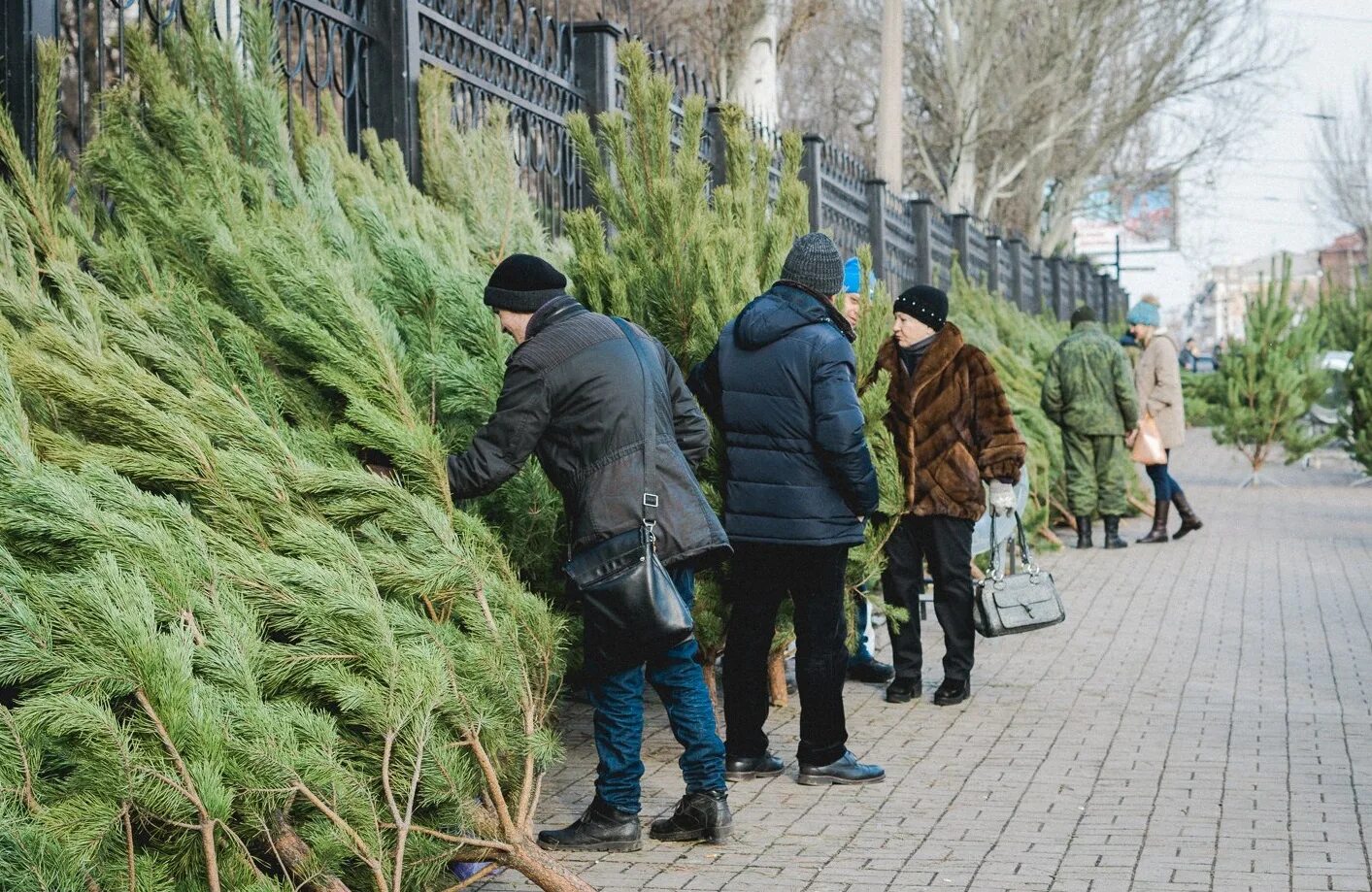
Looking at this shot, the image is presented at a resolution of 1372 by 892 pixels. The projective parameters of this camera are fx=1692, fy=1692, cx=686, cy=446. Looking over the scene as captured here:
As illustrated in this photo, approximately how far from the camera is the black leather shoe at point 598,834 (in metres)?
5.01

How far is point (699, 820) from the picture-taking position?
512 centimetres

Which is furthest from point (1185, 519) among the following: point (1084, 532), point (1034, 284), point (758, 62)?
point (1034, 284)

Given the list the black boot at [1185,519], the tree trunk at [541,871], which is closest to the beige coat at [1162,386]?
the black boot at [1185,519]

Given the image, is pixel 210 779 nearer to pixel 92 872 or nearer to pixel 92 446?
pixel 92 872

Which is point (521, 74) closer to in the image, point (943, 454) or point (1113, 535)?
point (943, 454)

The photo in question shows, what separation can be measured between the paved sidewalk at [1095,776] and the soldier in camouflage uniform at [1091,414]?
8.49 feet

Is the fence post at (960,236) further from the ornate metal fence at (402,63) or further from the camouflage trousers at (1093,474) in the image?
the ornate metal fence at (402,63)

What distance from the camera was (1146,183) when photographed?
39.9 metres

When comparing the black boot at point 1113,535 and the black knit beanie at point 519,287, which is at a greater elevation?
the black knit beanie at point 519,287

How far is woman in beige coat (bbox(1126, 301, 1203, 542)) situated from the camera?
13.5m

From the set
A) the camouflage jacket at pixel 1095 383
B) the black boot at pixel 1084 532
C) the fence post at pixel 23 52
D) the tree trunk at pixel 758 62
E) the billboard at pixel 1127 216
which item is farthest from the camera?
the billboard at pixel 1127 216

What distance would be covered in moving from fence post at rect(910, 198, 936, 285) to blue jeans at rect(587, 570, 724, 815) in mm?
11964

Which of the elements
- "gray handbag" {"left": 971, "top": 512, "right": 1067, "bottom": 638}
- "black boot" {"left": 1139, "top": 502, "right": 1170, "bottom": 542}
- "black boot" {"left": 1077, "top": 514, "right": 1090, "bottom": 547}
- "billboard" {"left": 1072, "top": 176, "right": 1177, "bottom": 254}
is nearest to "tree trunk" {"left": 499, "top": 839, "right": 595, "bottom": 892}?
"gray handbag" {"left": 971, "top": 512, "right": 1067, "bottom": 638}

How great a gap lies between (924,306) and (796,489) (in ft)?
5.72
